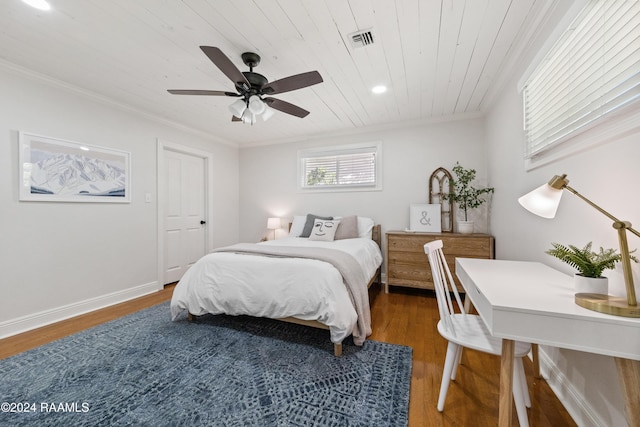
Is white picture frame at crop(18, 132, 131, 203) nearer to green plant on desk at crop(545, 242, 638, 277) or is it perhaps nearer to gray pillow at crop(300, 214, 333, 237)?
gray pillow at crop(300, 214, 333, 237)

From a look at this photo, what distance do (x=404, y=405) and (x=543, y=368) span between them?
1.04 meters

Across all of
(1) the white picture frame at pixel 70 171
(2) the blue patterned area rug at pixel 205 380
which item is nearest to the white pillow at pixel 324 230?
(2) the blue patterned area rug at pixel 205 380

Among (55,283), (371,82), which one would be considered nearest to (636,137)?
(371,82)

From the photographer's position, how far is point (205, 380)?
1.59 meters

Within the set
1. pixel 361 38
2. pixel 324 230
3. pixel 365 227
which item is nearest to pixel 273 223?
pixel 324 230


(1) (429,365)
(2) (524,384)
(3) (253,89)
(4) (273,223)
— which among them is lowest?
(1) (429,365)

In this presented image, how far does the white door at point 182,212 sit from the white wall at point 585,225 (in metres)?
4.21

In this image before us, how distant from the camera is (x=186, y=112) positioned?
3.27 metres

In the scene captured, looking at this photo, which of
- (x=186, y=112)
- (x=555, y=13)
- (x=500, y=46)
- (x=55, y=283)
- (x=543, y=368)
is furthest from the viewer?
(x=186, y=112)

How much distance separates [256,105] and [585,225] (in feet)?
7.48

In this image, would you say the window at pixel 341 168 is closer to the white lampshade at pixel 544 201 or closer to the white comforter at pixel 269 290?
the white comforter at pixel 269 290

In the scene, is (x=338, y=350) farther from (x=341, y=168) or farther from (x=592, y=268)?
(x=341, y=168)

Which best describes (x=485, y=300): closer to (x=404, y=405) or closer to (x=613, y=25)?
(x=404, y=405)

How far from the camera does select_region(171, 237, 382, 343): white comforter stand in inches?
73.1
